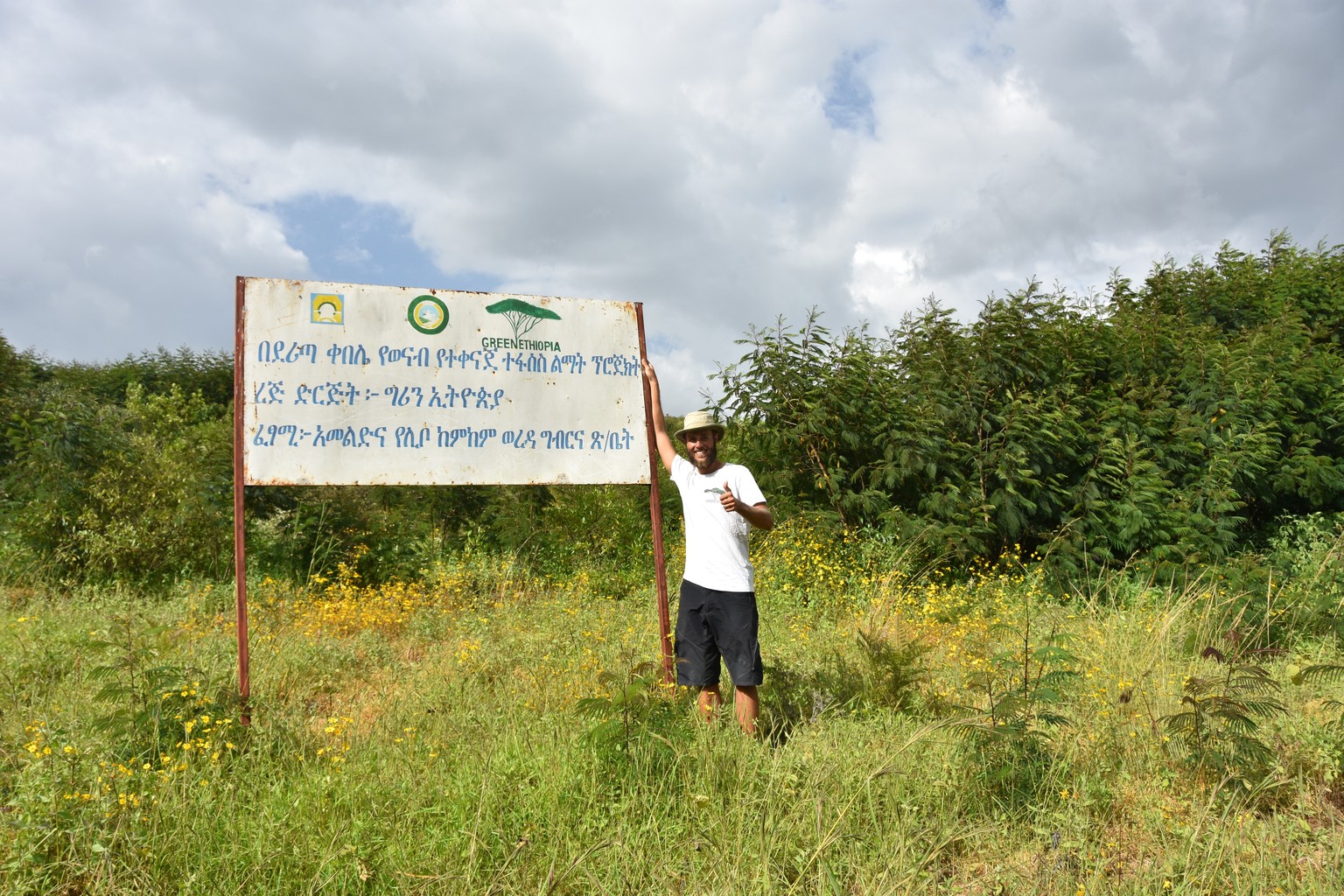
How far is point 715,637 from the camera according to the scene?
420 centimetres

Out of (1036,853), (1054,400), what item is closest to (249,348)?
(1036,853)

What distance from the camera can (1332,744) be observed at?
392 centimetres

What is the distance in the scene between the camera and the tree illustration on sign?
16.4ft

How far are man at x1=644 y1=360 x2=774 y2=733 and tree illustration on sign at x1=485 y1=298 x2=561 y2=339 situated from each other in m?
1.31

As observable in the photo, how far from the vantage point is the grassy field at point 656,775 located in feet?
9.39

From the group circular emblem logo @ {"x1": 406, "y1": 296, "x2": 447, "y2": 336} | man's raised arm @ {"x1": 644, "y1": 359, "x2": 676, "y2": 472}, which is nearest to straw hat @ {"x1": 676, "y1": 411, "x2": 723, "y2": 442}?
man's raised arm @ {"x1": 644, "y1": 359, "x2": 676, "y2": 472}

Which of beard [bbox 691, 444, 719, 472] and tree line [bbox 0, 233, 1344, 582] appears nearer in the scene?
→ beard [bbox 691, 444, 719, 472]

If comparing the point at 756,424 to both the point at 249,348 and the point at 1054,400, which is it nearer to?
the point at 1054,400

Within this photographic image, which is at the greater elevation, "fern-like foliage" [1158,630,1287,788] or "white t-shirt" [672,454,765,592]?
"white t-shirt" [672,454,765,592]

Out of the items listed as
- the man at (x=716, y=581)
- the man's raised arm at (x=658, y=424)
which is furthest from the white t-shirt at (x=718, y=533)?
the man's raised arm at (x=658, y=424)

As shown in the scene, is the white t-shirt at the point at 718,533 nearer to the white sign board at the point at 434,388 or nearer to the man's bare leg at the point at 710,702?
the man's bare leg at the point at 710,702

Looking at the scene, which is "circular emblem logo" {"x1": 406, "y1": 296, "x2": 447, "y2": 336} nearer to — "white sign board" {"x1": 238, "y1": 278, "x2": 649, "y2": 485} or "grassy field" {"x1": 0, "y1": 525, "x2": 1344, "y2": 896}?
"white sign board" {"x1": 238, "y1": 278, "x2": 649, "y2": 485}

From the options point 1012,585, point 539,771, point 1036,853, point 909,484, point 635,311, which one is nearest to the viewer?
point 1036,853

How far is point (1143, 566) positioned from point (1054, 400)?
182 cm
